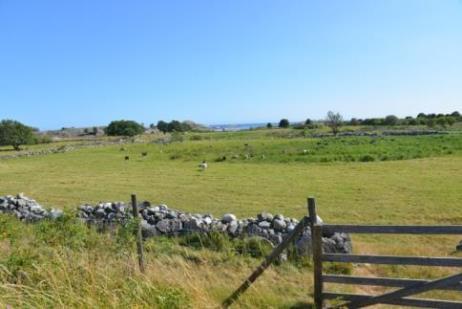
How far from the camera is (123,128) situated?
108 m

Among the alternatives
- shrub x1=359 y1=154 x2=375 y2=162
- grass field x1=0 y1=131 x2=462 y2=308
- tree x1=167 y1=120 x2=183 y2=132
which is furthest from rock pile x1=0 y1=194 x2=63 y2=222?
tree x1=167 y1=120 x2=183 y2=132

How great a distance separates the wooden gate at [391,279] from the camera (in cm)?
521

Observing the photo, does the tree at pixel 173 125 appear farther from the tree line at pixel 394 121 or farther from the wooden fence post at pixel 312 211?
the wooden fence post at pixel 312 211

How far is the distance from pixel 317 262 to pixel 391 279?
993 millimetres

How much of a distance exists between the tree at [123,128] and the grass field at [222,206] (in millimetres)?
68004

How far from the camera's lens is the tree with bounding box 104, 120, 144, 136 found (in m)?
106

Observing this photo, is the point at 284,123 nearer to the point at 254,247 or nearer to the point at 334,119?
the point at 334,119

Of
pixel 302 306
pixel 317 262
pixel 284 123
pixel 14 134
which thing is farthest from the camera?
pixel 284 123

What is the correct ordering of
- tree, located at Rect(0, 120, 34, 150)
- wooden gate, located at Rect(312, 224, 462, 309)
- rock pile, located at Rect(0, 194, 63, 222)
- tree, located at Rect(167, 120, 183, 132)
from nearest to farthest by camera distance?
wooden gate, located at Rect(312, 224, 462, 309), rock pile, located at Rect(0, 194, 63, 222), tree, located at Rect(0, 120, 34, 150), tree, located at Rect(167, 120, 183, 132)

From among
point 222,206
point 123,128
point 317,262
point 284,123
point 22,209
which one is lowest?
point 222,206

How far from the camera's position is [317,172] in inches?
961

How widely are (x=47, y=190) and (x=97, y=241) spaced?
17.0 meters

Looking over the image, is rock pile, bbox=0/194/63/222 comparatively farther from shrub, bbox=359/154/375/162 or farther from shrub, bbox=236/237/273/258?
shrub, bbox=359/154/375/162

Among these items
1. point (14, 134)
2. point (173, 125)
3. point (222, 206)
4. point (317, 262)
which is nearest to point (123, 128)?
point (173, 125)
